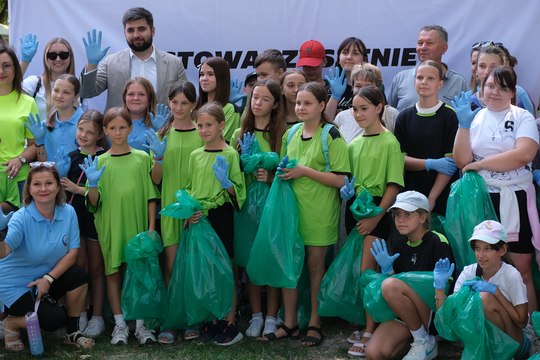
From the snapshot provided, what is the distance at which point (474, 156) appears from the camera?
138 inches

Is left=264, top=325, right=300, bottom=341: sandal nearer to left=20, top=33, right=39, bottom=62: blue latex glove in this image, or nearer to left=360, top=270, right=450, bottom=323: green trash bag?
left=360, top=270, right=450, bottom=323: green trash bag

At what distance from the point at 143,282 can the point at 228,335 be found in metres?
0.66

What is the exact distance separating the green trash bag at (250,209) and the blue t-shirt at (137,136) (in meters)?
0.88

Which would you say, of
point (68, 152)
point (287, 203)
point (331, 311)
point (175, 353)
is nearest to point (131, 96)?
point (68, 152)

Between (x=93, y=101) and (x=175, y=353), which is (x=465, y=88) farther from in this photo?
(x=93, y=101)

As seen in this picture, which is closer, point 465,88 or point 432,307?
point 432,307

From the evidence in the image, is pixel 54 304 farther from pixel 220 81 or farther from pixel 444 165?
pixel 444 165

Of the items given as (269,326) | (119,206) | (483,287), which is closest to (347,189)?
(483,287)

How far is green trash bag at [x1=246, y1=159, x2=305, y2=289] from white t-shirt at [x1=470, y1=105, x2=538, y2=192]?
3.95ft

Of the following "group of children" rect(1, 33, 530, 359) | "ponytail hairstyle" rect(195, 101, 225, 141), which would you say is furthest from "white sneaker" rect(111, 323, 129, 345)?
"ponytail hairstyle" rect(195, 101, 225, 141)

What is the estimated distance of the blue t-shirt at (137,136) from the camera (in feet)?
13.2

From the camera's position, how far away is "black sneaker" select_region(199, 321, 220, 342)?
11.8 ft

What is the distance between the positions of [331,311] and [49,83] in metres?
2.98

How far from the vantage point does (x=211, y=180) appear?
3.62m
